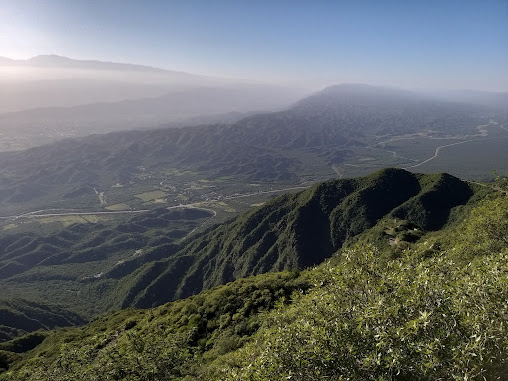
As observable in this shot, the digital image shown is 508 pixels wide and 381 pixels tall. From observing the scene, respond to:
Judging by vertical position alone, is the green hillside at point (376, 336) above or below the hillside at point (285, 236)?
above

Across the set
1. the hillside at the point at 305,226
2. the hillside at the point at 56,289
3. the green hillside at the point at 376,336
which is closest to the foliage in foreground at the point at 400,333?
the green hillside at the point at 376,336

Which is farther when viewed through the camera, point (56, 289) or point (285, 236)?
point (56, 289)

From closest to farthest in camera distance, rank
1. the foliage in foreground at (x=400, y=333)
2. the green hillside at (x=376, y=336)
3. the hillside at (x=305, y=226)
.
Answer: the foliage in foreground at (x=400, y=333)
the green hillside at (x=376, y=336)
the hillside at (x=305, y=226)

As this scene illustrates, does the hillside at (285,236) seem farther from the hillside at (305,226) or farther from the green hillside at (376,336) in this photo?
the green hillside at (376,336)

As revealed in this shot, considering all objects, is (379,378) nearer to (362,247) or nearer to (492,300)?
(492,300)

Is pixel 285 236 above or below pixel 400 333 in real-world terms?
below

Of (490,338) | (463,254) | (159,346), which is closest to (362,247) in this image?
(490,338)

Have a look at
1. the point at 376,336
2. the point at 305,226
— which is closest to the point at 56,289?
the point at 305,226

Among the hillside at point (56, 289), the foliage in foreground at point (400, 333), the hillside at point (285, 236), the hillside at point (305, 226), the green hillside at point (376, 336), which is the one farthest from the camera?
the hillside at point (56, 289)

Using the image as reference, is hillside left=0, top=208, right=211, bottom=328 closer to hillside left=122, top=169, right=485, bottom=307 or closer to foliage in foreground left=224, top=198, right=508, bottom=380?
hillside left=122, top=169, right=485, bottom=307

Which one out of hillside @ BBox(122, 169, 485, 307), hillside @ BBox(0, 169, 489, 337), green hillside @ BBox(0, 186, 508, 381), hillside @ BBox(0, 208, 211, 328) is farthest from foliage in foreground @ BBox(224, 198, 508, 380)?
hillside @ BBox(0, 208, 211, 328)

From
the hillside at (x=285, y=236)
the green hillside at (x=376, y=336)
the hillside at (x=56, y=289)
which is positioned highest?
the green hillside at (x=376, y=336)

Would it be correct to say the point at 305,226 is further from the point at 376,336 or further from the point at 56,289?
the point at 56,289
